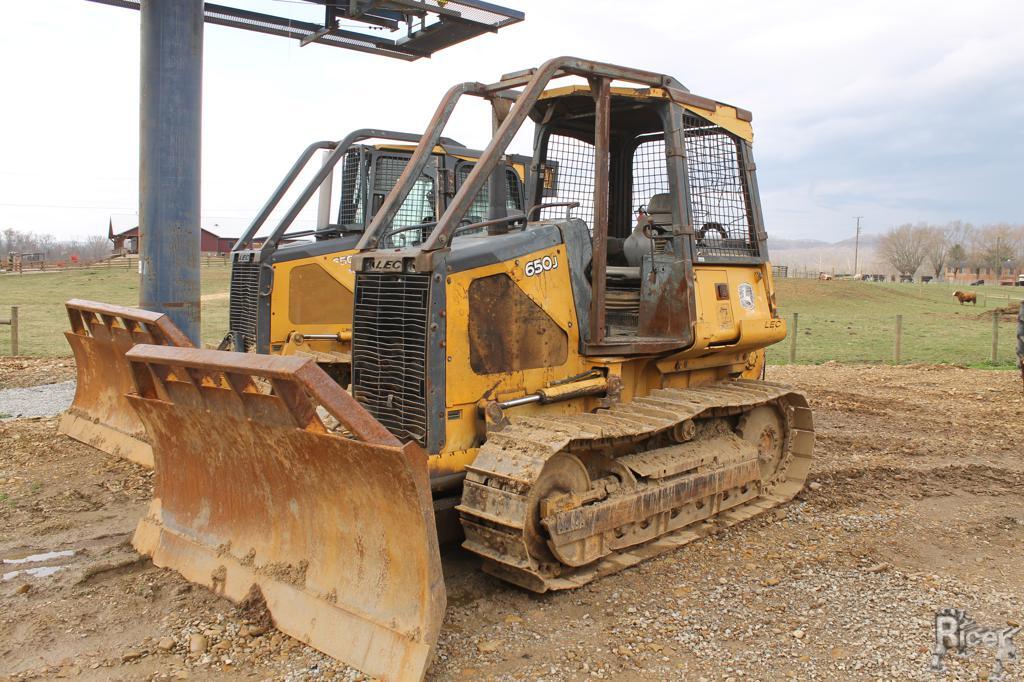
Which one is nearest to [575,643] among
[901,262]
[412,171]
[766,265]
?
[412,171]

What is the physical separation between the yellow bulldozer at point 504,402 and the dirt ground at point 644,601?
20cm

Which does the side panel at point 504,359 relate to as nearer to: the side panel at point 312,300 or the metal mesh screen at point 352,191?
the side panel at point 312,300

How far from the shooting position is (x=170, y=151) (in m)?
9.06

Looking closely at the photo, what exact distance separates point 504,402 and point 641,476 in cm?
107

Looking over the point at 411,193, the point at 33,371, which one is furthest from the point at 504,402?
the point at 33,371

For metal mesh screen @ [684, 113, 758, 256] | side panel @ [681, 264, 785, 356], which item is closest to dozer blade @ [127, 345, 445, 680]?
side panel @ [681, 264, 785, 356]

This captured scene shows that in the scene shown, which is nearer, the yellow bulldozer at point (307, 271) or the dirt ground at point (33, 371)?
the yellow bulldozer at point (307, 271)

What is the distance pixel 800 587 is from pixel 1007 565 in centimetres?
155

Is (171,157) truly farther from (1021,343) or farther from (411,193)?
(1021,343)

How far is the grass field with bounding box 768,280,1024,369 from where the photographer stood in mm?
19131

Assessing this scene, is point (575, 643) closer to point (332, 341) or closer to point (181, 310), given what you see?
point (332, 341)

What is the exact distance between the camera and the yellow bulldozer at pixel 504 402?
4301mm

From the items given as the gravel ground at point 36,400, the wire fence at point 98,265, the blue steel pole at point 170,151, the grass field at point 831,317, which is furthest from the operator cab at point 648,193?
the wire fence at point 98,265

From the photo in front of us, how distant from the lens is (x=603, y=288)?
18.7 ft
